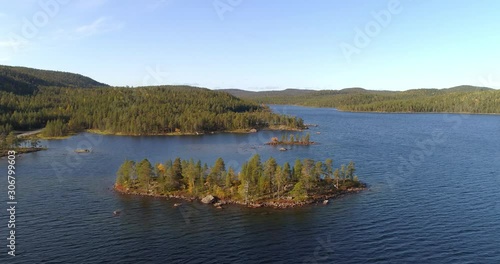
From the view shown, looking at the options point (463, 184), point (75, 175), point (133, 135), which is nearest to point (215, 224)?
point (75, 175)

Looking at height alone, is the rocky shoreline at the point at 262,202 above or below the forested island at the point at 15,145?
below

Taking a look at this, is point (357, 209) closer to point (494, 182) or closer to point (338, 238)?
point (338, 238)

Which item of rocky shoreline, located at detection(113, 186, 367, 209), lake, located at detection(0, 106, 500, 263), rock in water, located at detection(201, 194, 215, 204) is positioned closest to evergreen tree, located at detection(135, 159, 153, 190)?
rocky shoreline, located at detection(113, 186, 367, 209)

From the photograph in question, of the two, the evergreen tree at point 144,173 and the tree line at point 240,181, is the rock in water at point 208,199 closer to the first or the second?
the tree line at point 240,181

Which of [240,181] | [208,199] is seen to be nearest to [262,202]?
[240,181]

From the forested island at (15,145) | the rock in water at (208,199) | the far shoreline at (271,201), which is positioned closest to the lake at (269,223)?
the far shoreline at (271,201)

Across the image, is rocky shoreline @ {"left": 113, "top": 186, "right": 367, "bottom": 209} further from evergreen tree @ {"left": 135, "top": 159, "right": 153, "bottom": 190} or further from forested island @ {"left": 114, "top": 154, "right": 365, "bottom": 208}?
evergreen tree @ {"left": 135, "top": 159, "right": 153, "bottom": 190}

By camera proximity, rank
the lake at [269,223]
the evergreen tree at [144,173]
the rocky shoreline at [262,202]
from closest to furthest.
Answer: the lake at [269,223] → the rocky shoreline at [262,202] → the evergreen tree at [144,173]

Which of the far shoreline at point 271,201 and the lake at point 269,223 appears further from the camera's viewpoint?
the far shoreline at point 271,201
